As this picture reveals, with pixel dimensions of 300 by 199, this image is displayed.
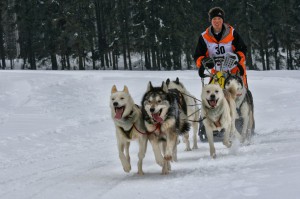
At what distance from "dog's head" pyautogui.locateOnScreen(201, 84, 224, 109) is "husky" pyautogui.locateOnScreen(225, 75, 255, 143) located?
2.92 feet

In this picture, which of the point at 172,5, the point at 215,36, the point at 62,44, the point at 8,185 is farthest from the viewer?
the point at 62,44

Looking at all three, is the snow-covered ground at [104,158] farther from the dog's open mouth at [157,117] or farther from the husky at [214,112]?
the dog's open mouth at [157,117]

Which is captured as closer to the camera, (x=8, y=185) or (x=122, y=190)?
(x=122, y=190)

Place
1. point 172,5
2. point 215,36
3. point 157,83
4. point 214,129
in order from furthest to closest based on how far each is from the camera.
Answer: point 172,5 < point 157,83 < point 215,36 < point 214,129

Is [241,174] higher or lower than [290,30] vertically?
lower

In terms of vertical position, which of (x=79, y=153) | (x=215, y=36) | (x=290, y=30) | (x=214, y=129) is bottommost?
(x=79, y=153)

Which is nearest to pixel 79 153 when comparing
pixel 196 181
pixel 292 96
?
pixel 196 181

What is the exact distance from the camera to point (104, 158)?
7.48 meters

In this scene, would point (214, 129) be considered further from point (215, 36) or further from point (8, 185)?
point (8, 185)

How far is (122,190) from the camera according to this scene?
463 cm

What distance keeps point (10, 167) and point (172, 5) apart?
31.2m

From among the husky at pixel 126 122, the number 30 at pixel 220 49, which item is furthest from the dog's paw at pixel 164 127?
the number 30 at pixel 220 49

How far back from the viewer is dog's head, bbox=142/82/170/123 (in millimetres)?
5367

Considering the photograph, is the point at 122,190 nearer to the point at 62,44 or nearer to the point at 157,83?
the point at 157,83
